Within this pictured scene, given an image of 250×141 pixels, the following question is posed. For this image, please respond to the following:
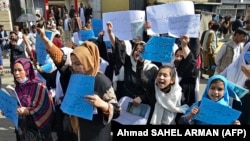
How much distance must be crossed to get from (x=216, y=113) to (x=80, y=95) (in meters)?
0.97

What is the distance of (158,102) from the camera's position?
278 cm

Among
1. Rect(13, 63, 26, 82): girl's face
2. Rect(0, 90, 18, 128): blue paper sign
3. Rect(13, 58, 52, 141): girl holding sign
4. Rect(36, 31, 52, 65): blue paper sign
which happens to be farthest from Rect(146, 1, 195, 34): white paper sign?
Rect(0, 90, 18, 128): blue paper sign

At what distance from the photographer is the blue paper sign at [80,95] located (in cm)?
201

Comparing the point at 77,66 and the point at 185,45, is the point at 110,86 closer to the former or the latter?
the point at 77,66

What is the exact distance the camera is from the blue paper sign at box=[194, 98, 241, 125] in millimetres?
2169

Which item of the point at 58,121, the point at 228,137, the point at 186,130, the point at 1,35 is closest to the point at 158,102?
the point at 186,130

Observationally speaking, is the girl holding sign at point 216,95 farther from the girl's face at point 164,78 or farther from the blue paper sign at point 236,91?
the girl's face at point 164,78

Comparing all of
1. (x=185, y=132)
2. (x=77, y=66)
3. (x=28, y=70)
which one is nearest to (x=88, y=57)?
(x=77, y=66)

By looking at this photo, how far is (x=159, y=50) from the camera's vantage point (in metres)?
3.03

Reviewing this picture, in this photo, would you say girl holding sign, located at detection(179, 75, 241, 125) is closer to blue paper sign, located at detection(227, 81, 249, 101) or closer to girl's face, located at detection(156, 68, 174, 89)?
blue paper sign, located at detection(227, 81, 249, 101)

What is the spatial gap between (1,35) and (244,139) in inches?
382

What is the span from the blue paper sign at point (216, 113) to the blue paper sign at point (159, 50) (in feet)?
2.84

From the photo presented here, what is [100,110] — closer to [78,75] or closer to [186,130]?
[78,75]

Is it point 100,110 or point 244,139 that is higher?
point 100,110
